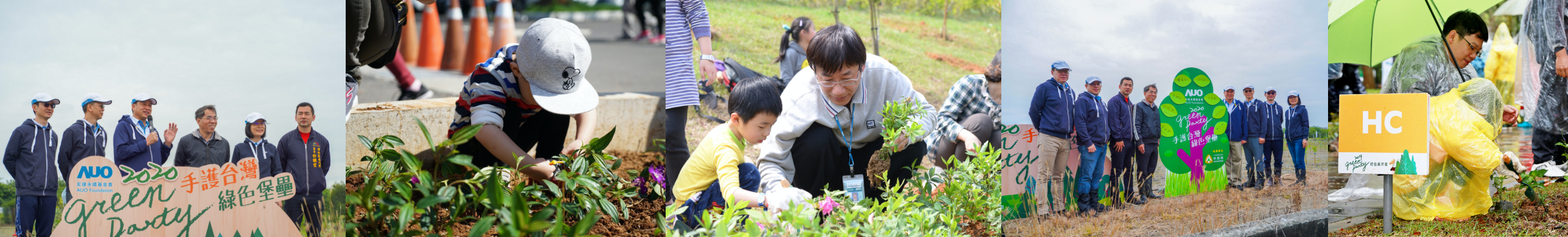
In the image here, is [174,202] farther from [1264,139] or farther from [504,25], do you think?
[1264,139]

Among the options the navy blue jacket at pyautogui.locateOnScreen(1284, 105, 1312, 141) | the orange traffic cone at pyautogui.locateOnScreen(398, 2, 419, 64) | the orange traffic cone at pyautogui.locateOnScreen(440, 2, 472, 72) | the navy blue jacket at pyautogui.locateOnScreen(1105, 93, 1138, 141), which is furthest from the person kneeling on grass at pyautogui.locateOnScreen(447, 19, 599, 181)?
the navy blue jacket at pyautogui.locateOnScreen(1284, 105, 1312, 141)

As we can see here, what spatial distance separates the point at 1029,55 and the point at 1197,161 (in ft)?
3.36

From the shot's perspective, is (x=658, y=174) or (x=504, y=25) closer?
(x=504, y=25)

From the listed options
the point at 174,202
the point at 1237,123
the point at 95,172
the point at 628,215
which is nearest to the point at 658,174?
the point at 628,215

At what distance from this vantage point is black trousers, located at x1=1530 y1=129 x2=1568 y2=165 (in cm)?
496

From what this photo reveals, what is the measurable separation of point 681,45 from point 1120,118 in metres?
1.89

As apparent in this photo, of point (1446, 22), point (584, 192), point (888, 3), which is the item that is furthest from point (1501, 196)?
point (584, 192)

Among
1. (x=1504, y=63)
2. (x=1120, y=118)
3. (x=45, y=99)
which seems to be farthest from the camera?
(x=1504, y=63)

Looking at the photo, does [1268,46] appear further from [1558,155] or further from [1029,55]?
[1558,155]

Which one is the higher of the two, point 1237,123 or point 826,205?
point 1237,123

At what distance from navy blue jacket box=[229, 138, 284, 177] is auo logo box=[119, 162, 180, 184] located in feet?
0.56

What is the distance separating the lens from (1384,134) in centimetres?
378

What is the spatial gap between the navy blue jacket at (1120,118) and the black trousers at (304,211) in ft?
10.2

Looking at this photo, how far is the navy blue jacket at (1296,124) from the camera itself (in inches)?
142
